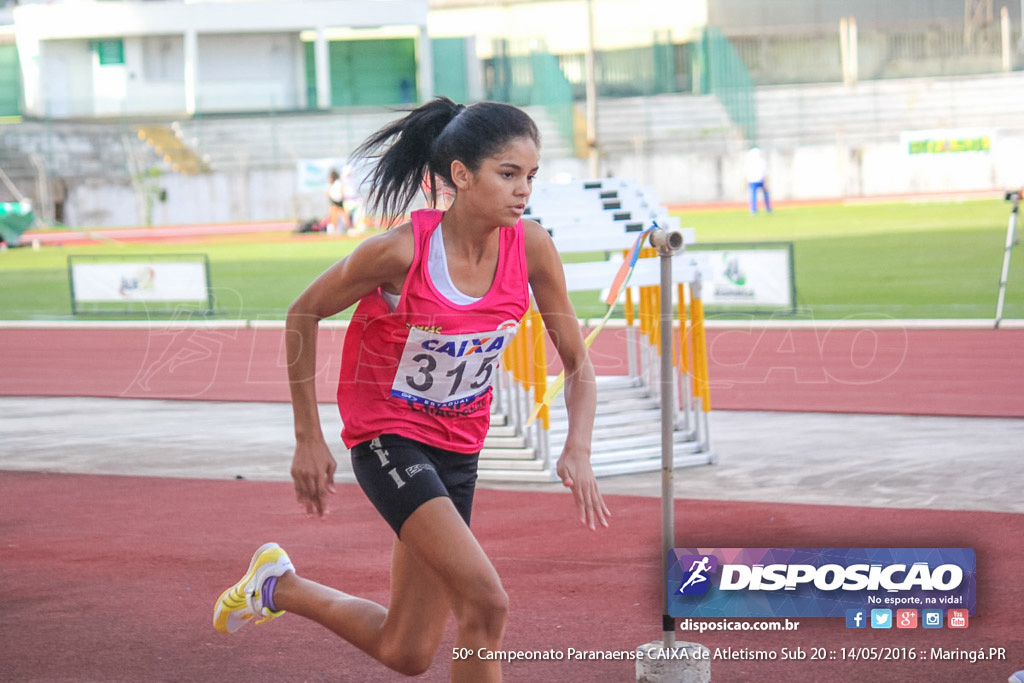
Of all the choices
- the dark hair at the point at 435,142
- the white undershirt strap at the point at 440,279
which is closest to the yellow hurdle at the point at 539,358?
the dark hair at the point at 435,142

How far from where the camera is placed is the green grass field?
1717cm

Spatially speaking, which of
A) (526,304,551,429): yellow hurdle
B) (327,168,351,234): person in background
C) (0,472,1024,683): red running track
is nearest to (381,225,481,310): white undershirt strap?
(0,472,1024,683): red running track

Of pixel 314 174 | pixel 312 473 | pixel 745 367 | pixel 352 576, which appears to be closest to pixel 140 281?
pixel 745 367

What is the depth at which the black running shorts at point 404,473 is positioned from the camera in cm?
392

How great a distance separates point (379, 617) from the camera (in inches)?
165

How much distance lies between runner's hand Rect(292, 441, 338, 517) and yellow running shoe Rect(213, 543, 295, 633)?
578 mm

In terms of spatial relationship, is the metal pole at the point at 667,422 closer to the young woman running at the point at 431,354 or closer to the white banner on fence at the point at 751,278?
the young woman running at the point at 431,354

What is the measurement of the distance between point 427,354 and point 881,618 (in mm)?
1849

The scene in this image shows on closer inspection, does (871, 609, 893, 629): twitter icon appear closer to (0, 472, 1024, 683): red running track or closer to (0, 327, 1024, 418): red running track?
(0, 472, 1024, 683): red running track

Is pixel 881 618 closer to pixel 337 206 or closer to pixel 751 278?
pixel 751 278

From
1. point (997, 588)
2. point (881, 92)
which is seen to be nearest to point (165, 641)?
point (997, 588)

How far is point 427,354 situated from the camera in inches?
157

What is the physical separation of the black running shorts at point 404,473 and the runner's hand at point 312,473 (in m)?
0.10

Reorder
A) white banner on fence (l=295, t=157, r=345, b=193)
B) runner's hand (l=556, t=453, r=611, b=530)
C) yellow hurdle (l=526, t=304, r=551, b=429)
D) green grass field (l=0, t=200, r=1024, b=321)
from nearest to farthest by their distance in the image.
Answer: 1. runner's hand (l=556, t=453, r=611, b=530)
2. yellow hurdle (l=526, t=304, r=551, b=429)
3. green grass field (l=0, t=200, r=1024, b=321)
4. white banner on fence (l=295, t=157, r=345, b=193)
